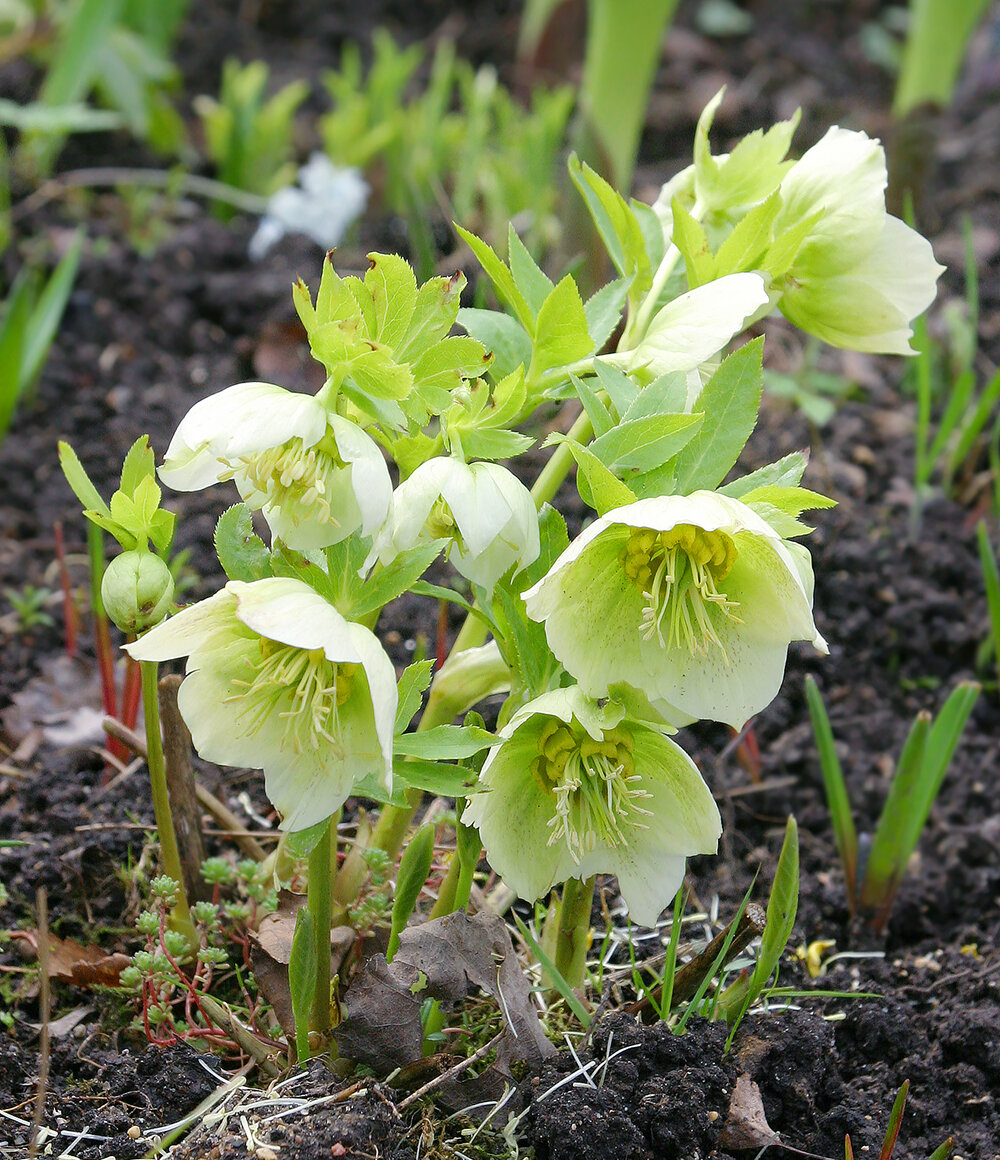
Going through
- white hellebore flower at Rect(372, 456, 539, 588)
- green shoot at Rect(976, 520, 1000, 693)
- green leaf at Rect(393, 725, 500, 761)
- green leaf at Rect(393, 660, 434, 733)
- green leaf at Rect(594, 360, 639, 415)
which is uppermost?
green leaf at Rect(594, 360, 639, 415)

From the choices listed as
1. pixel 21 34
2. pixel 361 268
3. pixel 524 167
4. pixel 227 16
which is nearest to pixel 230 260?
pixel 361 268

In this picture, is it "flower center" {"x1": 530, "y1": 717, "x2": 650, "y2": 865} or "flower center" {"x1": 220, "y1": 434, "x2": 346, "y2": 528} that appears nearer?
"flower center" {"x1": 220, "y1": 434, "x2": 346, "y2": 528}

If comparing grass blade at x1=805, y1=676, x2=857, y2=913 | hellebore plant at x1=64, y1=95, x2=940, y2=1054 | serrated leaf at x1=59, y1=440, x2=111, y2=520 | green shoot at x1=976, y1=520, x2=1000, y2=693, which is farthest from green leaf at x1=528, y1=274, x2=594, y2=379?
green shoot at x1=976, y1=520, x2=1000, y2=693

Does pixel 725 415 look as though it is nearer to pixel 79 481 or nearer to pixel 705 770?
pixel 79 481

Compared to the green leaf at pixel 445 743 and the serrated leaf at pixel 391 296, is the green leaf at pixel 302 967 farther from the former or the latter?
the serrated leaf at pixel 391 296

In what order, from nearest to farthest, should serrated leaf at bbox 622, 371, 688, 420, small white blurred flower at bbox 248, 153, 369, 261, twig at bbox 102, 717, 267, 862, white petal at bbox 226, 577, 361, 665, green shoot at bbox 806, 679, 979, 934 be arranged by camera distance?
white petal at bbox 226, 577, 361, 665 < serrated leaf at bbox 622, 371, 688, 420 < twig at bbox 102, 717, 267, 862 < green shoot at bbox 806, 679, 979, 934 < small white blurred flower at bbox 248, 153, 369, 261

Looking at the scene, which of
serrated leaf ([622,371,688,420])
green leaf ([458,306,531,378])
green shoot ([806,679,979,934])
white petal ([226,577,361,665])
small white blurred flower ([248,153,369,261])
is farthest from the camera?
small white blurred flower ([248,153,369,261])

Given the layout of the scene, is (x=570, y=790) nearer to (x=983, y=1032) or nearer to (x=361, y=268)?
(x=983, y=1032)

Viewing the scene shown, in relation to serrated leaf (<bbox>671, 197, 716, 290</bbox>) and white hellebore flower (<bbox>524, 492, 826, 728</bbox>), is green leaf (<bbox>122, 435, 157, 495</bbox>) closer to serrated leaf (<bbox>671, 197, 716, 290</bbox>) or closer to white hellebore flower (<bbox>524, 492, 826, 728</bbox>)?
white hellebore flower (<bbox>524, 492, 826, 728</bbox>)
